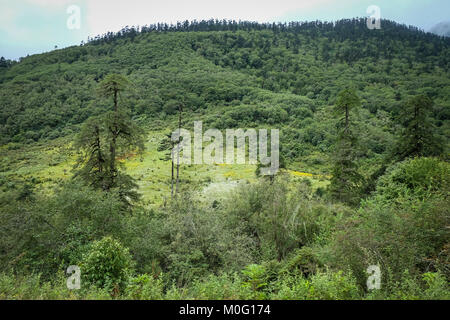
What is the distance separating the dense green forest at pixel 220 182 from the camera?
301 inches

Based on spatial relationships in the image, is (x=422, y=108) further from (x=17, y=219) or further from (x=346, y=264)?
(x=17, y=219)

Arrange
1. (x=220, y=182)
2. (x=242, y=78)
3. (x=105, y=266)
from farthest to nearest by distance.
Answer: (x=242, y=78) → (x=220, y=182) → (x=105, y=266)

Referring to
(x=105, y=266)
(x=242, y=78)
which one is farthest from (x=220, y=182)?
(x=242, y=78)

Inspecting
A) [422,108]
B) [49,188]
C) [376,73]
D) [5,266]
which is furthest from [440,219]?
[376,73]

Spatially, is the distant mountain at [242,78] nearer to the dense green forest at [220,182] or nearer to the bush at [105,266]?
the dense green forest at [220,182]

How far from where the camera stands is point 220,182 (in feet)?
126

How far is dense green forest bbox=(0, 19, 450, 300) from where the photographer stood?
7.64m

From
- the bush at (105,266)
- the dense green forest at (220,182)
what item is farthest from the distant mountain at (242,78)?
the bush at (105,266)

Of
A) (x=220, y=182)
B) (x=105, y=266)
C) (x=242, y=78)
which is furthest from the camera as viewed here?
(x=242, y=78)

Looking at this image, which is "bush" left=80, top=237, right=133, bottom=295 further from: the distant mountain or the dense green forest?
the distant mountain

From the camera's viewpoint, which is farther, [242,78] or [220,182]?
[242,78]

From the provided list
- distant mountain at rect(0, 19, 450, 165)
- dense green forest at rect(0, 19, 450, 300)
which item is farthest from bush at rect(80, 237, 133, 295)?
distant mountain at rect(0, 19, 450, 165)

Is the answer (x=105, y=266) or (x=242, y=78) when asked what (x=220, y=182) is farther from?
(x=242, y=78)

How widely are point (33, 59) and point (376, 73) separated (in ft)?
598
